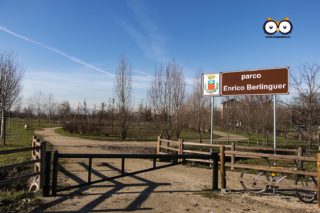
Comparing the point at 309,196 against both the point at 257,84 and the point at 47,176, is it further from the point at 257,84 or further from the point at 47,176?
the point at 47,176

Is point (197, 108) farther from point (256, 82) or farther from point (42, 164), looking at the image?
point (42, 164)

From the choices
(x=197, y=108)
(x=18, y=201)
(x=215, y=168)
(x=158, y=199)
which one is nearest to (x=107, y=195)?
(x=158, y=199)

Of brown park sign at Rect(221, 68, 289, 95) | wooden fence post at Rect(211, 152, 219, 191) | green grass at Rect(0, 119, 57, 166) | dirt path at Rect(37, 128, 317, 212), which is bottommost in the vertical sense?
dirt path at Rect(37, 128, 317, 212)

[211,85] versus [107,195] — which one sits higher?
[211,85]

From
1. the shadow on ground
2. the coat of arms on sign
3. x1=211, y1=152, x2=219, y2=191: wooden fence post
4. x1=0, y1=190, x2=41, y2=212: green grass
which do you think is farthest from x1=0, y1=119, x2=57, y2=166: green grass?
the coat of arms on sign

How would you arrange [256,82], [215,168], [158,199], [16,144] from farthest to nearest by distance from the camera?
[16,144]
[256,82]
[215,168]
[158,199]

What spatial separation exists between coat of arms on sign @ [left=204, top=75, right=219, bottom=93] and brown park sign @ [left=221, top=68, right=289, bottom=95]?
22.2 inches

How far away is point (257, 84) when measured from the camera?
497 inches

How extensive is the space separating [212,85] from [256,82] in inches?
95.7

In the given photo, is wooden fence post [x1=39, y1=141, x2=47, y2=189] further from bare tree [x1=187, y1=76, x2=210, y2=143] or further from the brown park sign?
bare tree [x1=187, y1=76, x2=210, y2=143]

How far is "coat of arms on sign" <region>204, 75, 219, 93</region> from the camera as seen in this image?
568 inches

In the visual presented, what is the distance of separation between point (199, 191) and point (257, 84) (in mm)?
5993

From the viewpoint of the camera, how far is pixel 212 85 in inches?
574

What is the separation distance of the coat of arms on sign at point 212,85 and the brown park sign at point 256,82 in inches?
22.2
